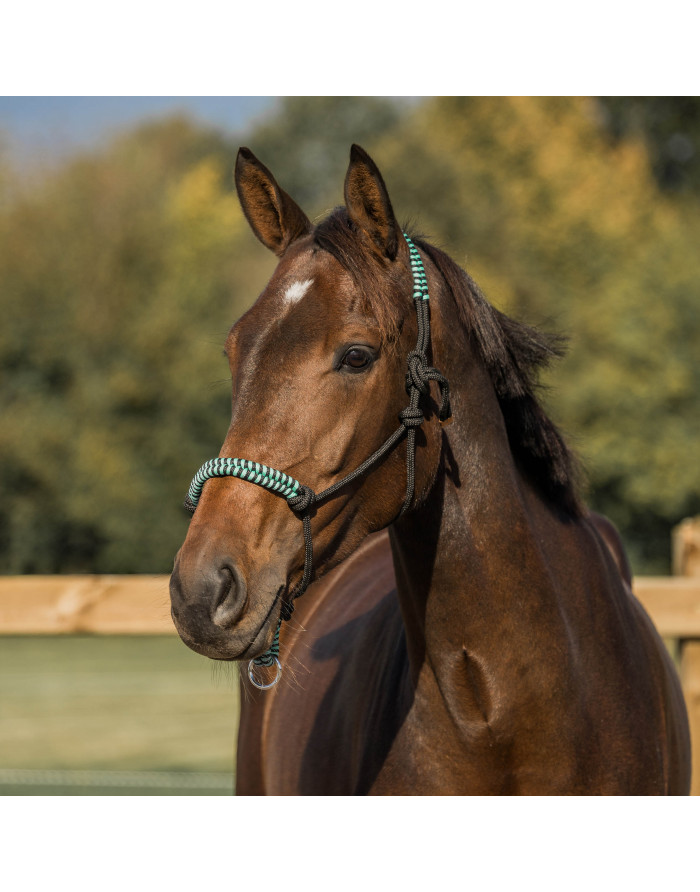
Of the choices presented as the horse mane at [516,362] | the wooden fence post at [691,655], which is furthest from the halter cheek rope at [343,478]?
the wooden fence post at [691,655]

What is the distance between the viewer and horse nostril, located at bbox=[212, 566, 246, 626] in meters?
1.83

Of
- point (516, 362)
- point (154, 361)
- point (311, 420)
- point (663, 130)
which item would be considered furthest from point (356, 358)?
point (663, 130)

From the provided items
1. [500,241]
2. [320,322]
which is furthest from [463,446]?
[500,241]

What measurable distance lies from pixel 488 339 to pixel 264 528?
2.51 ft

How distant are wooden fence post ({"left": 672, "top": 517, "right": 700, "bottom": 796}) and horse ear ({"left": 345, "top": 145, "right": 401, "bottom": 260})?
2752 mm

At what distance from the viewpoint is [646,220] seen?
26.4m

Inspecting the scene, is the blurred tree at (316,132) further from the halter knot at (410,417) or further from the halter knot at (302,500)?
the halter knot at (302,500)

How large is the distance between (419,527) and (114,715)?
8.22 meters

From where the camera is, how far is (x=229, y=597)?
1847 millimetres

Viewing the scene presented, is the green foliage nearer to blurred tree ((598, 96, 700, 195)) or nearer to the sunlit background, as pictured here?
the sunlit background

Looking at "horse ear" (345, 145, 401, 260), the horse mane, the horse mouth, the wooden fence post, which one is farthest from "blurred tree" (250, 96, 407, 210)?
the horse mouth

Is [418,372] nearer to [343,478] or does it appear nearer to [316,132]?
[343,478]

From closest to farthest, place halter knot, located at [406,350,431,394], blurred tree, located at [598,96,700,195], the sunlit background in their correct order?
halter knot, located at [406,350,431,394] < the sunlit background < blurred tree, located at [598,96,700,195]

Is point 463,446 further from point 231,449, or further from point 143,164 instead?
point 143,164
